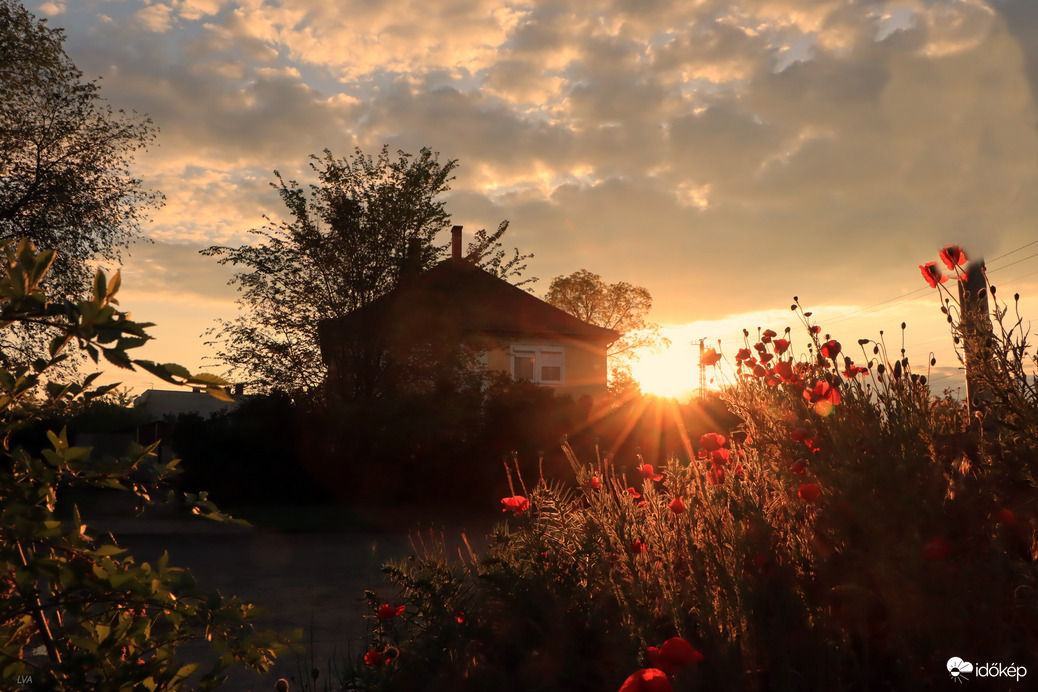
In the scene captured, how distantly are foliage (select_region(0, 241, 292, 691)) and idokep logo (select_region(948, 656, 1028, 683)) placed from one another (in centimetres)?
225

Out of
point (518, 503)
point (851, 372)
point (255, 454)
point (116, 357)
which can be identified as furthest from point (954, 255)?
point (255, 454)

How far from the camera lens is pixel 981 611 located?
2637mm

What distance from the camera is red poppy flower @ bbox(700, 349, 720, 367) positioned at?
4.94 meters

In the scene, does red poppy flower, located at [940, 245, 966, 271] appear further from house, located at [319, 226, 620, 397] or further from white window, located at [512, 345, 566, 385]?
white window, located at [512, 345, 566, 385]

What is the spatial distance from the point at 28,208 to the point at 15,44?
13.7 feet

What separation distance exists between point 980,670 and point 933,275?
2.05m

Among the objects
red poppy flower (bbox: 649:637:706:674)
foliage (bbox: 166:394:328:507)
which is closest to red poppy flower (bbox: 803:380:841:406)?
red poppy flower (bbox: 649:637:706:674)

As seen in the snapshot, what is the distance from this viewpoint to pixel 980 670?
2.57 meters

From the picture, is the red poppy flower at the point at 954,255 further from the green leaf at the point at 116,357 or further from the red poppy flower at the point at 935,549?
the green leaf at the point at 116,357

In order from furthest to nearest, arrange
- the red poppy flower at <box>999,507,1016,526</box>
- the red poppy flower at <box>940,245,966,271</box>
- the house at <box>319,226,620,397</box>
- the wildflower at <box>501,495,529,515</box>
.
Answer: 1. the house at <box>319,226,620,397</box>
2. the wildflower at <box>501,495,529,515</box>
3. the red poppy flower at <box>940,245,966,271</box>
4. the red poppy flower at <box>999,507,1016,526</box>

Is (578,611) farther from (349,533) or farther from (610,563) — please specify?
(349,533)

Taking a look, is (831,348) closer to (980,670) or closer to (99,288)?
(980,670)

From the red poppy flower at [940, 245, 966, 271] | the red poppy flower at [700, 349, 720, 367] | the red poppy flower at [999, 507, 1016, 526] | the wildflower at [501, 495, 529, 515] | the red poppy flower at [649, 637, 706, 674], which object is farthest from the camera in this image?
the red poppy flower at [700, 349, 720, 367]

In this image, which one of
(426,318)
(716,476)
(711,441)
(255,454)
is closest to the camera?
(716,476)
